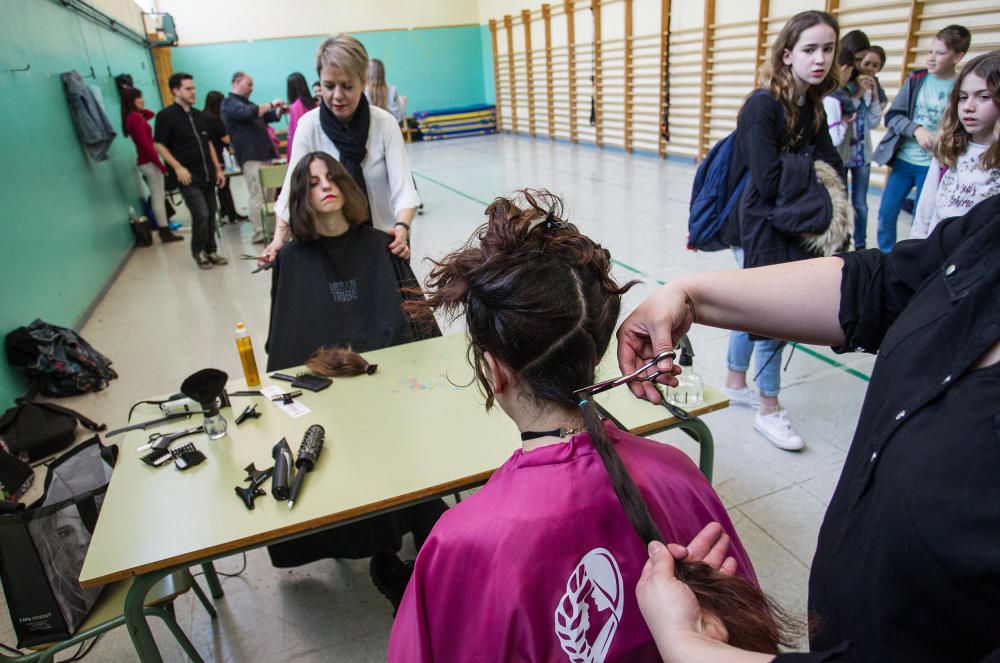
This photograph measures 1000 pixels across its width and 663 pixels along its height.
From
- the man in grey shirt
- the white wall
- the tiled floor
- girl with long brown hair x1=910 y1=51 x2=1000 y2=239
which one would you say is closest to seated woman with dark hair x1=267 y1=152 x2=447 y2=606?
the tiled floor

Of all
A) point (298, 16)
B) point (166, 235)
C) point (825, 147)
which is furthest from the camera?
Result: point (298, 16)

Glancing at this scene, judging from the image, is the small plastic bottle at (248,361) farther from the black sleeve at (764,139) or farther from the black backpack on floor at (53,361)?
the black backpack on floor at (53,361)

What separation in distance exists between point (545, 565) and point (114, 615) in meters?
1.14

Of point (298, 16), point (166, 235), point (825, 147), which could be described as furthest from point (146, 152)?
point (298, 16)

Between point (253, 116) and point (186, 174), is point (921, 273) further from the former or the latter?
point (253, 116)

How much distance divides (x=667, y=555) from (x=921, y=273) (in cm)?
57

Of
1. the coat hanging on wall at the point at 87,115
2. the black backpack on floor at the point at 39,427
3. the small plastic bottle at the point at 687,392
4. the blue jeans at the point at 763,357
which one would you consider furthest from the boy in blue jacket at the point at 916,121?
the coat hanging on wall at the point at 87,115

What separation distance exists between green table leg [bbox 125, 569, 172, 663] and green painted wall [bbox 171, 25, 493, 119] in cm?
1265

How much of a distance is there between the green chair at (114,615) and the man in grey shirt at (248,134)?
5147mm

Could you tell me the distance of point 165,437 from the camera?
1503 mm

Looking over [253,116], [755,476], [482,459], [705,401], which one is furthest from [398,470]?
[253,116]

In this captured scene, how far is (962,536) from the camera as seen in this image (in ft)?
1.77

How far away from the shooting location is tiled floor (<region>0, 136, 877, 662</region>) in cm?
178

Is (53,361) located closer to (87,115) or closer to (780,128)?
(87,115)
